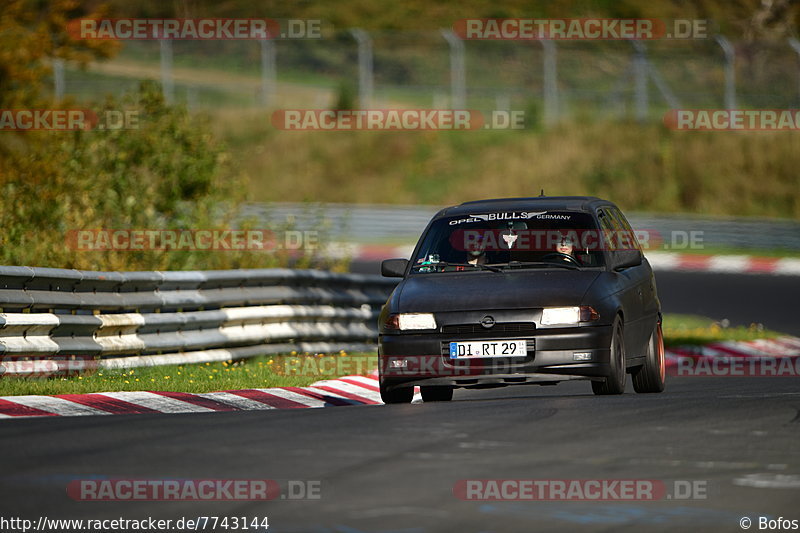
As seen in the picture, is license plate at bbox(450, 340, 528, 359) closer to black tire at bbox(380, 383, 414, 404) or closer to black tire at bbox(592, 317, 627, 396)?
black tire at bbox(592, 317, 627, 396)

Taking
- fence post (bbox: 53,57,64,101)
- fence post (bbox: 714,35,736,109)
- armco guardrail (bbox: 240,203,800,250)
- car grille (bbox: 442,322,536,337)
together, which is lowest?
car grille (bbox: 442,322,536,337)

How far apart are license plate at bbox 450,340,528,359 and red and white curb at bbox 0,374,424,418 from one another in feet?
5.35

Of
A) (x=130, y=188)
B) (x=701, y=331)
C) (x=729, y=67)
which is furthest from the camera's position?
(x=729, y=67)

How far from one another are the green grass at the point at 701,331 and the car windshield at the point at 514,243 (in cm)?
768

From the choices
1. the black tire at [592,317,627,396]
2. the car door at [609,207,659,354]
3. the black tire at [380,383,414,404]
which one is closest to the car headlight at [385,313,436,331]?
the black tire at [380,383,414,404]

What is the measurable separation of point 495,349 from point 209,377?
3.29 metres

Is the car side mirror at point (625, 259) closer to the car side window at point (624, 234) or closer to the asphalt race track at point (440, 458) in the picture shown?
the car side window at point (624, 234)

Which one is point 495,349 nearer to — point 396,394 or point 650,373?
point 396,394

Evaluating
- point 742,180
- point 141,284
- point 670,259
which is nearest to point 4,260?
point 141,284

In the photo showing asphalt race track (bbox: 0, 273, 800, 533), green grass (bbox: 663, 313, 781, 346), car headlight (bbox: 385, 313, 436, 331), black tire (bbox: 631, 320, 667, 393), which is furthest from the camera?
green grass (bbox: 663, 313, 781, 346)

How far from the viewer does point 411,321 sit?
11172 millimetres

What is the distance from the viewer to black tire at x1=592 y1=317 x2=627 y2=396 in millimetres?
11055

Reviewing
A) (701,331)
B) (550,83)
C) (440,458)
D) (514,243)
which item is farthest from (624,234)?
(550,83)

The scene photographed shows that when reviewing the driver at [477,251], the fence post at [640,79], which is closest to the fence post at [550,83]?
the fence post at [640,79]
